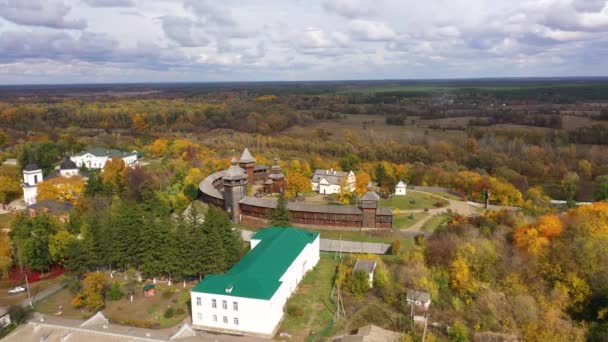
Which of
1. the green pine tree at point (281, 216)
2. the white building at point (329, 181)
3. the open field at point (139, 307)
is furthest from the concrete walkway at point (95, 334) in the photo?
the white building at point (329, 181)

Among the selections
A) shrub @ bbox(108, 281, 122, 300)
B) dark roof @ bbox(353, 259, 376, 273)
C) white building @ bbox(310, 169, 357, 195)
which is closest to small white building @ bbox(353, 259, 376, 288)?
dark roof @ bbox(353, 259, 376, 273)

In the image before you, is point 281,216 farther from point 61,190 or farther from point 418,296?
point 61,190

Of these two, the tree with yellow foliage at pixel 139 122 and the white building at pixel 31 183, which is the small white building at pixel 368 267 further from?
the tree with yellow foliage at pixel 139 122

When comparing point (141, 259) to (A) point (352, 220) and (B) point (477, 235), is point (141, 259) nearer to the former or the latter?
(A) point (352, 220)

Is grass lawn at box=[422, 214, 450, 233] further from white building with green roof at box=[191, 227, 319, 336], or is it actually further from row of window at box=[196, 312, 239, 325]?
row of window at box=[196, 312, 239, 325]

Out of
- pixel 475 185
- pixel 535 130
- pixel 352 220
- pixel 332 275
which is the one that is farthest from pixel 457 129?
pixel 332 275

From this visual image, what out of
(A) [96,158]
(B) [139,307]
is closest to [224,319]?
(B) [139,307]
